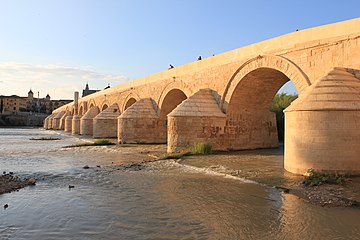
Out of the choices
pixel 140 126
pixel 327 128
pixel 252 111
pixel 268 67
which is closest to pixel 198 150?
pixel 252 111

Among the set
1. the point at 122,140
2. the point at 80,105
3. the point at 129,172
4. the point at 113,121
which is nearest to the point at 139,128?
the point at 122,140

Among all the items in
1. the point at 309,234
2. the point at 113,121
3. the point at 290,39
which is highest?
the point at 290,39

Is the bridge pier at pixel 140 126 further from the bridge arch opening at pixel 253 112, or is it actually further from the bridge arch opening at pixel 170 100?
the bridge arch opening at pixel 253 112

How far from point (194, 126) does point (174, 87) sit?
4.90m

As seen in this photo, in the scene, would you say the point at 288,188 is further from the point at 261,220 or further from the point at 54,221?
the point at 54,221

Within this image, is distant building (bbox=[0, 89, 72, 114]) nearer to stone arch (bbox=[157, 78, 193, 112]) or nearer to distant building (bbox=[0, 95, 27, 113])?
distant building (bbox=[0, 95, 27, 113])

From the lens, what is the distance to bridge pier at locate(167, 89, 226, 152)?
38.1 feet

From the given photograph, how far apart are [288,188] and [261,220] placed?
6.09 ft

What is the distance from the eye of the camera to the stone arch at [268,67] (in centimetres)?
884

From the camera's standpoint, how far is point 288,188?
571 cm

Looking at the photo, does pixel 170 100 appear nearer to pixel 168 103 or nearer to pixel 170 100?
pixel 170 100

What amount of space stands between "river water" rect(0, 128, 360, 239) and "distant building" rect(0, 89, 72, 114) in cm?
8125

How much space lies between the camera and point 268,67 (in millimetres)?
10078

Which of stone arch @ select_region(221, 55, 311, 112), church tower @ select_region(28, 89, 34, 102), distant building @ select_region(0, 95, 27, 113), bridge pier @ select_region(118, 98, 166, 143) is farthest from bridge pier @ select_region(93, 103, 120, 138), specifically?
church tower @ select_region(28, 89, 34, 102)
